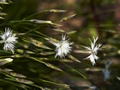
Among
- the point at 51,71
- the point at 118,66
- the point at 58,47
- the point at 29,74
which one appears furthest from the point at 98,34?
the point at 58,47

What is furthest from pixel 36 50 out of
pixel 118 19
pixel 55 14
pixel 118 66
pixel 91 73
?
pixel 118 19

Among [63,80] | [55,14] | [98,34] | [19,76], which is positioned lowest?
[19,76]

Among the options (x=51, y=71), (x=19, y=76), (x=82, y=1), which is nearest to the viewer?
(x=19, y=76)

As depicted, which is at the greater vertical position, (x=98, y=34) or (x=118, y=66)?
(x=98, y=34)

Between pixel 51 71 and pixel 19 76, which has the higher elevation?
pixel 51 71

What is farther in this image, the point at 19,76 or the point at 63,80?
the point at 63,80

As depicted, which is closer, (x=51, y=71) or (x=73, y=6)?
(x=51, y=71)

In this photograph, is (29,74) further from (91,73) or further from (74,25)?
(74,25)

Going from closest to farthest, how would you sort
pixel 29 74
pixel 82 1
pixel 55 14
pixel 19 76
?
1. pixel 19 76
2. pixel 29 74
3. pixel 82 1
4. pixel 55 14

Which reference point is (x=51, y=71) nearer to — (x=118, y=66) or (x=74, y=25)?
(x=118, y=66)
